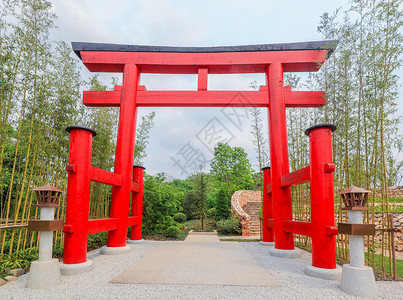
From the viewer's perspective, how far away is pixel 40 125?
4.13 metres

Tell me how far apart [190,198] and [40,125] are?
1041 cm

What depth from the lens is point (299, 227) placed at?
3.96 metres

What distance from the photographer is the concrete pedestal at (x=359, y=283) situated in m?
2.61

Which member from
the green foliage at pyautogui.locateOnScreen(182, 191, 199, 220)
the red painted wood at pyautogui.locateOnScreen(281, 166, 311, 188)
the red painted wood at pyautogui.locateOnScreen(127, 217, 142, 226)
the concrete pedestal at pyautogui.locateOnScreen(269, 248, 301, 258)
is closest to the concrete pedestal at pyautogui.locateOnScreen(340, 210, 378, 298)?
the red painted wood at pyautogui.locateOnScreen(281, 166, 311, 188)

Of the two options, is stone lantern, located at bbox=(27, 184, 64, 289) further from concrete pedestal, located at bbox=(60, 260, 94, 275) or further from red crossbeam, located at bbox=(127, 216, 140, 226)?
red crossbeam, located at bbox=(127, 216, 140, 226)

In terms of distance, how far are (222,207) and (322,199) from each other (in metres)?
7.55

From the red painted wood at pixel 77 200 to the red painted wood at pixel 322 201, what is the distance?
343cm

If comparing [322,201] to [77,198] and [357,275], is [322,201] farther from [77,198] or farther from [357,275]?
[77,198]

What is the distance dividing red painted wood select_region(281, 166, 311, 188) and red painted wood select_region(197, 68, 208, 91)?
2.54 metres

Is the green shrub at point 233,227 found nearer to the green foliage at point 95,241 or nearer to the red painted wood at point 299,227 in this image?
the red painted wood at point 299,227

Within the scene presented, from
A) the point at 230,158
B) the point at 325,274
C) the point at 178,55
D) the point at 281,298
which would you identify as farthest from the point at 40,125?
the point at 230,158

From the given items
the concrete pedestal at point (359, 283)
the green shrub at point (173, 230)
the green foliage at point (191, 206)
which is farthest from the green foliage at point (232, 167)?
the concrete pedestal at point (359, 283)

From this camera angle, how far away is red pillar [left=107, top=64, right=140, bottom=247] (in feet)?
15.7

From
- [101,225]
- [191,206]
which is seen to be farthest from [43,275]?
[191,206]
